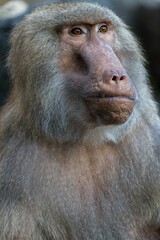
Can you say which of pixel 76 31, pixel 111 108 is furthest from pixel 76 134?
pixel 76 31

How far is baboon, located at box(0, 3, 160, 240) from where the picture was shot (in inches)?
128

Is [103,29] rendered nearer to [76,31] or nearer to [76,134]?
[76,31]

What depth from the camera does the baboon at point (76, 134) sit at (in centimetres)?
324

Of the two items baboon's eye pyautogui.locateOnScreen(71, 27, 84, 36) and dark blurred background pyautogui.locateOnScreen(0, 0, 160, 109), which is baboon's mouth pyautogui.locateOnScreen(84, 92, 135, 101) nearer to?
baboon's eye pyautogui.locateOnScreen(71, 27, 84, 36)

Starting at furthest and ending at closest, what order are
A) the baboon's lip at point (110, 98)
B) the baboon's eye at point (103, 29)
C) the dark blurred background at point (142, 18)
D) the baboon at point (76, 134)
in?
1. the dark blurred background at point (142, 18)
2. the baboon's eye at point (103, 29)
3. the baboon at point (76, 134)
4. the baboon's lip at point (110, 98)

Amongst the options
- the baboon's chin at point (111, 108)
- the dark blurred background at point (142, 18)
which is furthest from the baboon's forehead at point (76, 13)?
the dark blurred background at point (142, 18)

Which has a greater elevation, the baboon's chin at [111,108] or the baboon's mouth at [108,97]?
the baboon's mouth at [108,97]

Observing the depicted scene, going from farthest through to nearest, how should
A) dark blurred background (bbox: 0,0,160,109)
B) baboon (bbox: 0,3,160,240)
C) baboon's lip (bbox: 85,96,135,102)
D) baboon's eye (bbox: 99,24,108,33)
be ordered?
dark blurred background (bbox: 0,0,160,109) → baboon's eye (bbox: 99,24,108,33) → baboon (bbox: 0,3,160,240) → baboon's lip (bbox: 85,96,135,102)

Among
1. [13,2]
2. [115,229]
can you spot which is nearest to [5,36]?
[13,2]

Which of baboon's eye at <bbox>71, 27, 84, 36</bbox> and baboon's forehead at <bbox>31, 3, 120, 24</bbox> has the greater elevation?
baboon's forehead at <bbox>31, 3, 120, 24</bbox>

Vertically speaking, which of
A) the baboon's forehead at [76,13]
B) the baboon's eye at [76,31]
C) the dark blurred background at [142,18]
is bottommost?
the dark blurred background at [142,18]

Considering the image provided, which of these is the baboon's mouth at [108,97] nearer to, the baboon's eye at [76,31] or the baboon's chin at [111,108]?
the baboon's chin at [111,108]

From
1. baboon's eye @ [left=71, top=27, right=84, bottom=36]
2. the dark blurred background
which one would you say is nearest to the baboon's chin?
baboon's eye @ [left=71, top=27, right=84, bottom=36]

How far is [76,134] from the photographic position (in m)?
3.34
